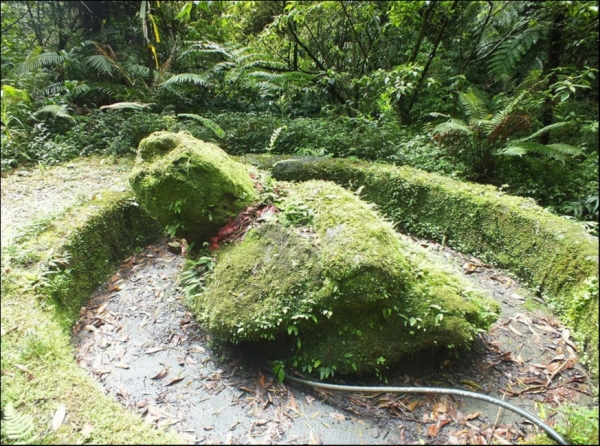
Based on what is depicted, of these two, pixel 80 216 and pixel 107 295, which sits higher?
pixel 80 216

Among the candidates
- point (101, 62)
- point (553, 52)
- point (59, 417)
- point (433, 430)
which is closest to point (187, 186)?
point (59, 417)

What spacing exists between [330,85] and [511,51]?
3.50 m

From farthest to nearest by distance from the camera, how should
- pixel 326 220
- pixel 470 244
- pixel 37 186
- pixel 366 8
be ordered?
pixel 366 8
pixel 470 244
pixel 37 186
pixel 326 220

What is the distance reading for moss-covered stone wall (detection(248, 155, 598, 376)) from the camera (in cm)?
310

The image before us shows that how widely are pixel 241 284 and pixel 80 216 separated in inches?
86.8

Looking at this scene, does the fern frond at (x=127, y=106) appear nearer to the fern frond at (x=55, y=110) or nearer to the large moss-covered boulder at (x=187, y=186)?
the fern frond at (x=55, y=110)

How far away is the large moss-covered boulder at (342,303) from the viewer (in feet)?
9.43

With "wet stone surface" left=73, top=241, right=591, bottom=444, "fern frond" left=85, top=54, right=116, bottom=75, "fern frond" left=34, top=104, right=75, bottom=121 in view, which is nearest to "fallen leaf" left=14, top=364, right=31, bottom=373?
"wet stone surface" left=73, top=241, right=591, bottom=444

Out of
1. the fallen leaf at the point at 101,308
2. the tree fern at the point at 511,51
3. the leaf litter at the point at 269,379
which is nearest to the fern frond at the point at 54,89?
the leaf litter at the point at 269,379

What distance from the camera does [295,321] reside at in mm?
2906

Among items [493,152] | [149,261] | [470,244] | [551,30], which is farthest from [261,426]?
[551,30]

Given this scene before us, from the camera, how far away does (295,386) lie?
9.23ft

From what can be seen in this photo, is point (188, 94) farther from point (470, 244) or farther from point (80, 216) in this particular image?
point (470, 244)

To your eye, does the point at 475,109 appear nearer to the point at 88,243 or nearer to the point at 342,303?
the point at 342,303
